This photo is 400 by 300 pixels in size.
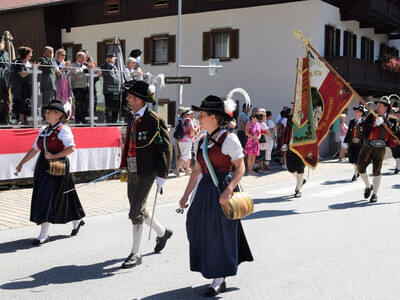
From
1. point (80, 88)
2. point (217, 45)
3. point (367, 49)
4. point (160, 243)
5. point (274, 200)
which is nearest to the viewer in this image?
point (160, 243)

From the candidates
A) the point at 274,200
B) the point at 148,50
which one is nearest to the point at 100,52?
the point at 148,50

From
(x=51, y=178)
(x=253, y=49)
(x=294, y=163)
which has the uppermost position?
(x=253, y=49)

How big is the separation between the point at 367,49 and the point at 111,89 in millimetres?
17901

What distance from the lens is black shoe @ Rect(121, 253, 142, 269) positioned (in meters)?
5.77

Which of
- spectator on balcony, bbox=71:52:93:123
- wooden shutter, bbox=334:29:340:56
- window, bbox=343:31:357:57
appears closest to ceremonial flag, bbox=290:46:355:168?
spectator on balcony, bbox=71:52:93:123

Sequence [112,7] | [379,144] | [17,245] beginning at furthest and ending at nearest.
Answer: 1. [112,7]
2. [379,144]
3. [17,245]

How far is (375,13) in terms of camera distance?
24.1 meters

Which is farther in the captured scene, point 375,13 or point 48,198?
point 375,13

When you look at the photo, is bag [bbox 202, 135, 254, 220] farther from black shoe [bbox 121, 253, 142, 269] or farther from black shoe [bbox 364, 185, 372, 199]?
black shoe [bbox 364, 185, 372, 199]

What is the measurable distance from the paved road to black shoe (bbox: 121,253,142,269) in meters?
0.08

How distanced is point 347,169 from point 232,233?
1286 centimetres

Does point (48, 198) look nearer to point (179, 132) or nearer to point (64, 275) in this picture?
point (64, 275)

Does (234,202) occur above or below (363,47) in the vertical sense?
below

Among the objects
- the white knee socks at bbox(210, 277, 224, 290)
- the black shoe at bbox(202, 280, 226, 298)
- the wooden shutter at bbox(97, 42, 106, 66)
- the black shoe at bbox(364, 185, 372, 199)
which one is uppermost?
the wooden shutter at bbox(97, 42, 106, 66)
